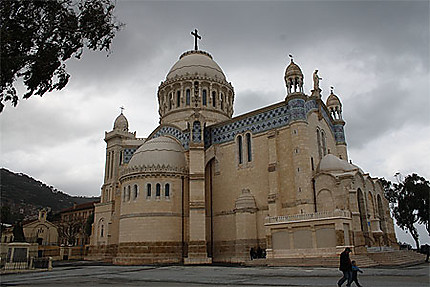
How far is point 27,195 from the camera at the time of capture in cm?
12050

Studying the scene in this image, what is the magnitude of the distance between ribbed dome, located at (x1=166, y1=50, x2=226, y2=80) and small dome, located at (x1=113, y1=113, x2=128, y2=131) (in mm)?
11131

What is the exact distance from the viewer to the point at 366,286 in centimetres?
1214

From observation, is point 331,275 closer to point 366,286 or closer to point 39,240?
point 366,286

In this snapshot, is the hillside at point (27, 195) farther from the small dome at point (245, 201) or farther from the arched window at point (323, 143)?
the arched window at point (323, 143)

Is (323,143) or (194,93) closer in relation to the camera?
(323,143)

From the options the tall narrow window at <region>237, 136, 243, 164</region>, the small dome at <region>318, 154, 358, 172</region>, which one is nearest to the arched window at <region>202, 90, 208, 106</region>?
the tall narrow window at <region>237, 136, 243, 164</region>

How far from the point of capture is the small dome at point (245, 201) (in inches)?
1180

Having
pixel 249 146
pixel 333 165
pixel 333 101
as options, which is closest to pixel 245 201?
pixel 249 146

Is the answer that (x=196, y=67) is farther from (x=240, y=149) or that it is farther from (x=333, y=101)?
(x=333, y=101)

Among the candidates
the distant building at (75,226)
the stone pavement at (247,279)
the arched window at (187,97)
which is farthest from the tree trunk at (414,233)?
the distant building at (75,226)

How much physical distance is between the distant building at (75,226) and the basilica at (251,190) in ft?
120

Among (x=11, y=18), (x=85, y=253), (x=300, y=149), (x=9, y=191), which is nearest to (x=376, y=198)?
(x=300, y=149)

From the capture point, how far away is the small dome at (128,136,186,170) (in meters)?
33.1

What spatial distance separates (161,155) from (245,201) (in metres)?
8.86
